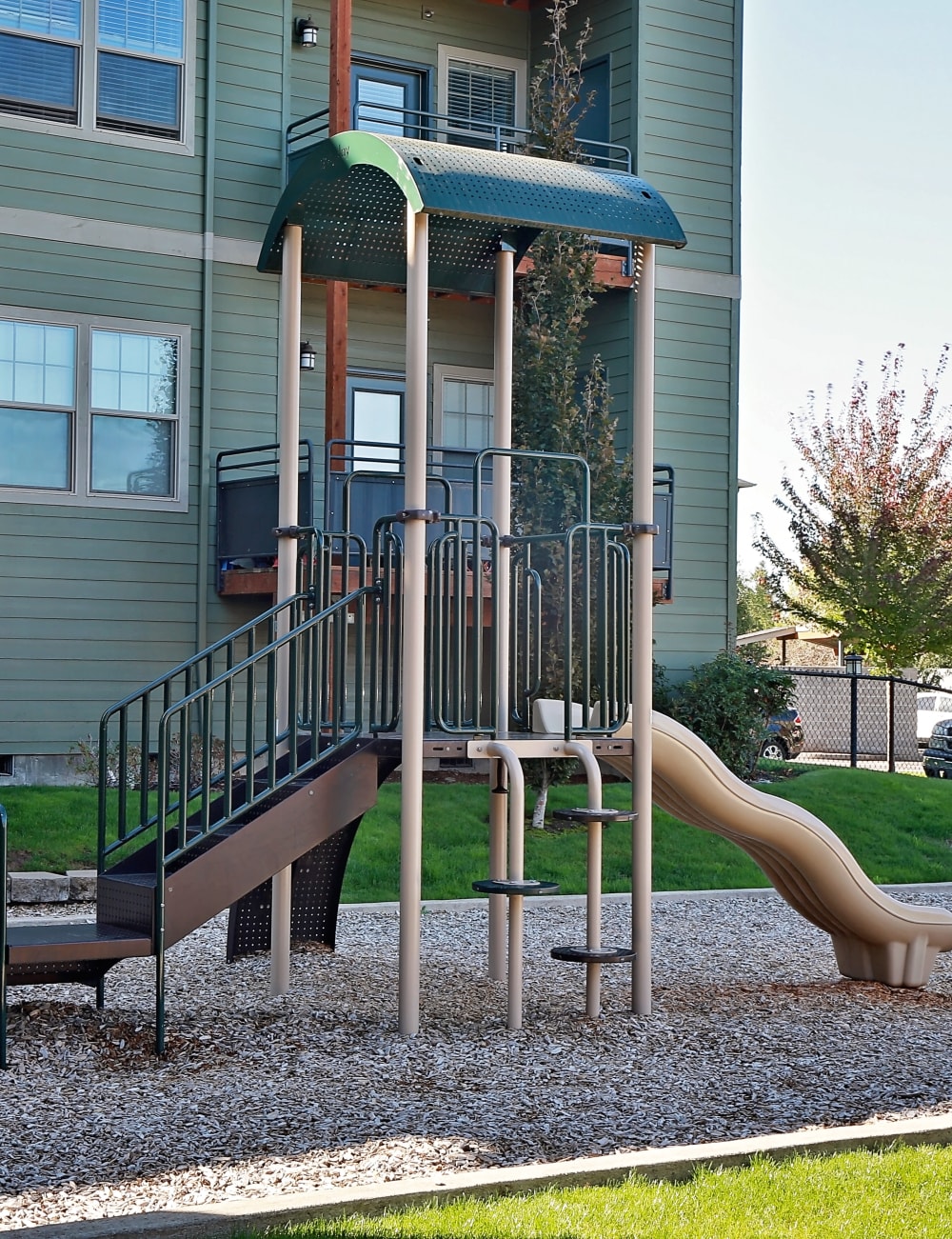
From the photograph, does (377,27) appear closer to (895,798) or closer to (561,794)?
(561,794)

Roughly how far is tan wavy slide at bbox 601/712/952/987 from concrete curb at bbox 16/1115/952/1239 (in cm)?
282

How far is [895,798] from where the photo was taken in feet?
52.6

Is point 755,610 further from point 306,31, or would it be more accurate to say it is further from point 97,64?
point 97,64

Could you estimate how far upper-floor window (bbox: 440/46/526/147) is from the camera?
17.5 metres

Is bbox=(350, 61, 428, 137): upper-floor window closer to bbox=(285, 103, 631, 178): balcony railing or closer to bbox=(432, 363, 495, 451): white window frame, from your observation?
bbox=(285, 103, 631, 178): balcony railing

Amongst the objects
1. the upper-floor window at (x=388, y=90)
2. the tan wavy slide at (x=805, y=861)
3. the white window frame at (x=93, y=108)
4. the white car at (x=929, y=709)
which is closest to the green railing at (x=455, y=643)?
the tan wavy slide at (x=805, y=861)

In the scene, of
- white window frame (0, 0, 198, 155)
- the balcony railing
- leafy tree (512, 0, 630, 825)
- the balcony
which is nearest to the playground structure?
leafy tree (512, 0, 630, 825)

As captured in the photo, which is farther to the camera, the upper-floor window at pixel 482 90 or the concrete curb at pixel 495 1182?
the upper-floor window at pixel 482 90

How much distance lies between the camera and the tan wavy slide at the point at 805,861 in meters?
8.11

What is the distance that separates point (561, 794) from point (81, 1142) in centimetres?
980

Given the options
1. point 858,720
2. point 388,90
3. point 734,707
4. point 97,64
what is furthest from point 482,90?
point 858,720

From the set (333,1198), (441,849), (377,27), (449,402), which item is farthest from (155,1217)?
(377,27)

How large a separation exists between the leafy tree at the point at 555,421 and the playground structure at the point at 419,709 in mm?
4858

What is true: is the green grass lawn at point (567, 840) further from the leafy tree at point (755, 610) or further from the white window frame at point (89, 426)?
the leafy tree at point (755, 610)
